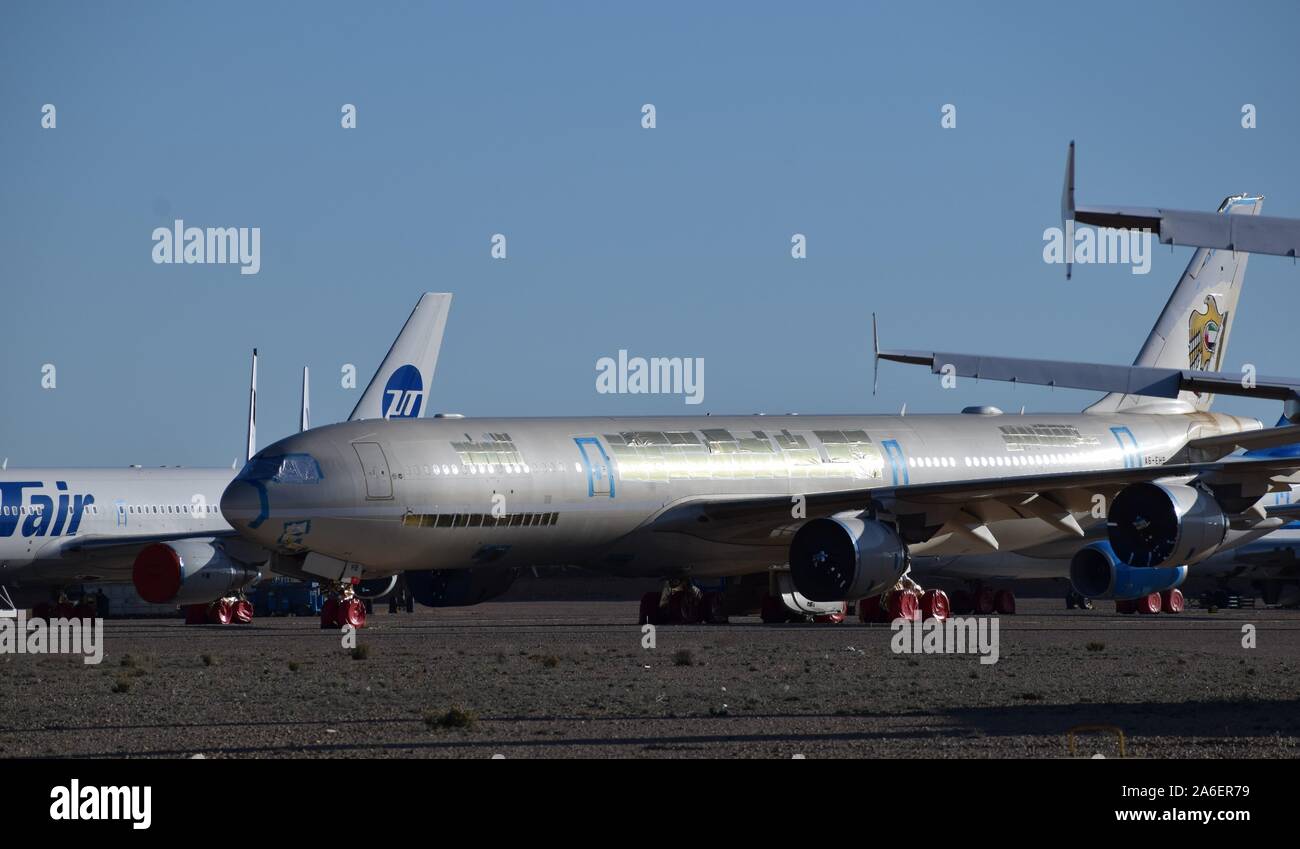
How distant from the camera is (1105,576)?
38656mm

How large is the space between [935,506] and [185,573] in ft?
53.2

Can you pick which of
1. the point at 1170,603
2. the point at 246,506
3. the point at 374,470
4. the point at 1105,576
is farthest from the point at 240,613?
the point at 1170,603

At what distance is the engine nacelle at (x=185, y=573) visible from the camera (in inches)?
1522

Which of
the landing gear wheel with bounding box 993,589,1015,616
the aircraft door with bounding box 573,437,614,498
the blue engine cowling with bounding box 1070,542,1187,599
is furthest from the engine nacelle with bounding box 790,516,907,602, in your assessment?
the landing gear wheel with bounding box 993,589,1015,616

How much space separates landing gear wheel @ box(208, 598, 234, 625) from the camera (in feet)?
143

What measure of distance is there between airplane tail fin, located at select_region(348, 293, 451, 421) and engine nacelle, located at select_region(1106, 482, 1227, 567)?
31.5 metres

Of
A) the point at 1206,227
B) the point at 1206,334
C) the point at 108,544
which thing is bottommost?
the point at 108,544

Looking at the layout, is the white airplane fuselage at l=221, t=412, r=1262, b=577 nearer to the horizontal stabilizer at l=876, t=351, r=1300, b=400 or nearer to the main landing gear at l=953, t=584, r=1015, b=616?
the main landing gear at l=953, t=584, r=1015, b=616

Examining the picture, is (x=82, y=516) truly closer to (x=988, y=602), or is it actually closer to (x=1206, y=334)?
(x=988, y=602)

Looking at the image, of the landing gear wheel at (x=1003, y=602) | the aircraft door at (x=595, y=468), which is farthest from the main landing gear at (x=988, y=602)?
the aircraft door at (x=595, y=468)
